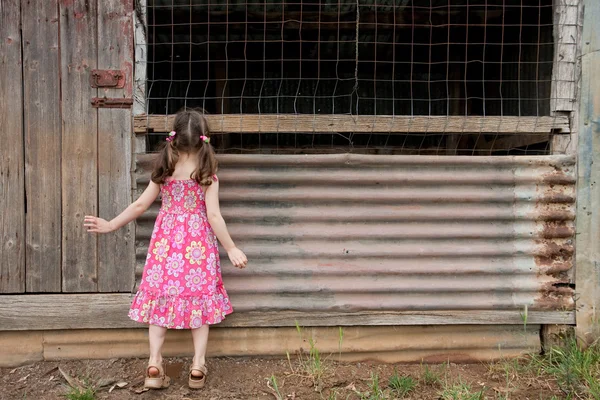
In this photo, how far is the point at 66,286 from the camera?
11.2 ft

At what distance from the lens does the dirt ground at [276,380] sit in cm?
321

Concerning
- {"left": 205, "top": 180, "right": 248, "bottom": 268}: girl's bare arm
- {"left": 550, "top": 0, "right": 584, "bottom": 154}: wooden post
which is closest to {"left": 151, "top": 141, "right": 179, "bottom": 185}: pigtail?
{"left": 205, "top": 180, "right": 248, "bottom": 268}: girl's bare arm

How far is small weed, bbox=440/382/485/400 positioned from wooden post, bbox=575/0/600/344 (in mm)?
916

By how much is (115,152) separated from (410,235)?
6.10 ft

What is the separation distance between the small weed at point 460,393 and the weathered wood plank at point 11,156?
2557mm

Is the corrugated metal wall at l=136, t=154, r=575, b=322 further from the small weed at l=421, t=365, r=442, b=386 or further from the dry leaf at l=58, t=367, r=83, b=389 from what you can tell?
the dry leaf at l=58, t=367, r=83, b=389

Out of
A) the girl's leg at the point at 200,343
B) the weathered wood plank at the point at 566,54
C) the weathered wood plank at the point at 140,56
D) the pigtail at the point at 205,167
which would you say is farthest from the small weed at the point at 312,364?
the weathered wood plank at the point at 566,54

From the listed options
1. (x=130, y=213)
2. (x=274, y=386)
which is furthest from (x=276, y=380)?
(x=130, y=213)

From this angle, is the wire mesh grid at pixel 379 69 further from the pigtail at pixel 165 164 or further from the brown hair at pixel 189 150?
the pigtail at pixel 165 164

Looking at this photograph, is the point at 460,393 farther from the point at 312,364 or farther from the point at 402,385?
the point at 312,364

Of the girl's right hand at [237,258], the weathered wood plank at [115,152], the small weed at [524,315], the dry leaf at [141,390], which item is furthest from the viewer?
the small weed at [524,315]

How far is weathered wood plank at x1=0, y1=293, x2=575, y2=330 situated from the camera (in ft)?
11.1

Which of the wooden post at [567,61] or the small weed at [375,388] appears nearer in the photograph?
the small weed at [375,388]

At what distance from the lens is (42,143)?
3322 mm
